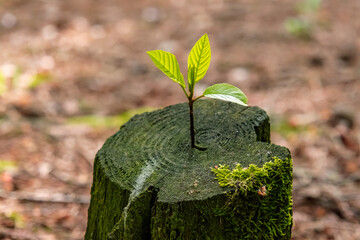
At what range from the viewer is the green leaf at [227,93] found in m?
1.90

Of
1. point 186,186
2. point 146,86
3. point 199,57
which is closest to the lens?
point 186,186

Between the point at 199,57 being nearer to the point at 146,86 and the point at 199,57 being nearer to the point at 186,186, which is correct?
the point at 186,186

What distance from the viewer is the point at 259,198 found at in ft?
6.22

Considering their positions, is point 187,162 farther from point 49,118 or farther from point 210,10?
point 210,10

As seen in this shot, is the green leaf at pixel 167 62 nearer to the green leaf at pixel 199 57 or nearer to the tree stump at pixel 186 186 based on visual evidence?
the green leaf at pixel 199 57

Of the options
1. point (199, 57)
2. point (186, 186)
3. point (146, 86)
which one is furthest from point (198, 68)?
point (146, 86)

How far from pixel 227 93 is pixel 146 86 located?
3.87m

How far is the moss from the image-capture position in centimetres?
186

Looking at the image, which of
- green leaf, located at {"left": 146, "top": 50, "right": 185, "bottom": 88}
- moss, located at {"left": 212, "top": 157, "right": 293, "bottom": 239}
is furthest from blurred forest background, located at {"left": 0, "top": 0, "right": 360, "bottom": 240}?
green leaf, located at {"left": 146, "top": 50, "right": 185, "bottom": 88}

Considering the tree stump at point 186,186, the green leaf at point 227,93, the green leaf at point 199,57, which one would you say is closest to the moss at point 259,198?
the tree stump at point 186,186

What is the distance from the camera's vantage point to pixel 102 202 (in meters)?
2.08

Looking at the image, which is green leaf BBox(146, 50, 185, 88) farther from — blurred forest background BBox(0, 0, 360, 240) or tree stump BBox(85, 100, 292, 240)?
blurred forest background BBox(0, 0, 360, 240)

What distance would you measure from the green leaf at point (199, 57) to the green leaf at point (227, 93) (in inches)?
4.2

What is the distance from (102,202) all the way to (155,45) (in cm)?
480
